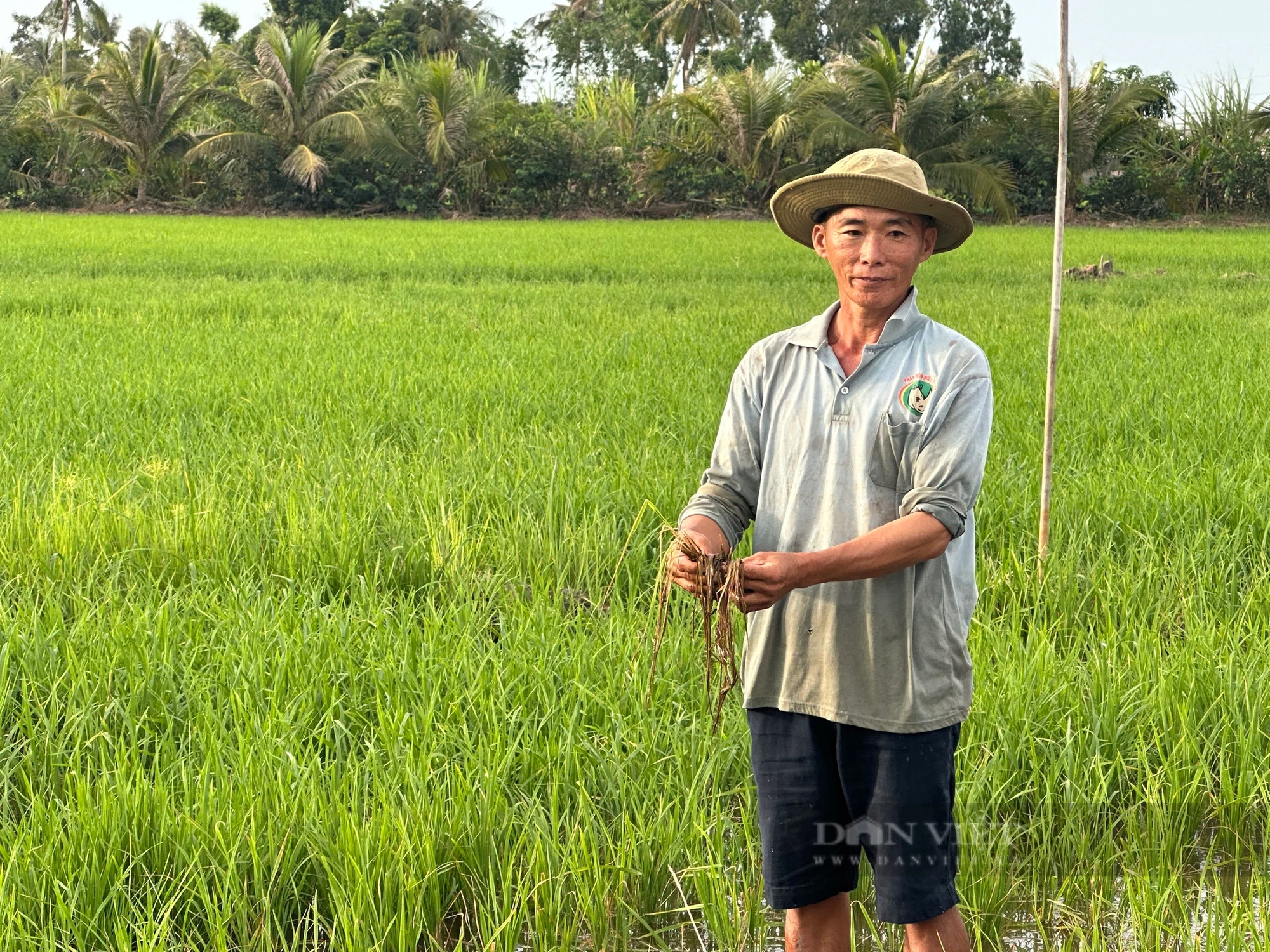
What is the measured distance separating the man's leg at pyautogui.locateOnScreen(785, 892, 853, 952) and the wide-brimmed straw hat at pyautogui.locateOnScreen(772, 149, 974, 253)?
2.78 ft

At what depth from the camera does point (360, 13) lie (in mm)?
31547

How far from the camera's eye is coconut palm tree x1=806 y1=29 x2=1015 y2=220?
68.5 feet

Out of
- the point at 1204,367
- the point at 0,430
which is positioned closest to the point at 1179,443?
the point at 1204,367

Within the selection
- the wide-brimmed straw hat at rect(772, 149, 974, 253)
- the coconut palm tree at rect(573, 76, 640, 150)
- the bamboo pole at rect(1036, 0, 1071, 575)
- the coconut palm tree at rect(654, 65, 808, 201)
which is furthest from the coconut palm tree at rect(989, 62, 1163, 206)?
the wide-brimmed straw hat at rect(772, 149, 974, 253)

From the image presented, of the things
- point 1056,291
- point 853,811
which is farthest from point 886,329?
point 1056,291

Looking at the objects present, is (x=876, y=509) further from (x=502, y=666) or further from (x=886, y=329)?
(x=502, y=666)

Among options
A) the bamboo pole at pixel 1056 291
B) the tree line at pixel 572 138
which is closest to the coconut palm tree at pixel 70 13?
the tree line at pixel 572 138

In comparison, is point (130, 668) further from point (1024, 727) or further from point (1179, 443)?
point (1179, 443)

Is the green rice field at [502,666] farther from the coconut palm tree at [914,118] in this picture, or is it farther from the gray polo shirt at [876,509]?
the coconut palm tree at [914,118]

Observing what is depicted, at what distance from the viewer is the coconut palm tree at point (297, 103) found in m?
22.4

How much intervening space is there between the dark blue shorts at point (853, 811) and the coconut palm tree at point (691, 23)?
27.9 m

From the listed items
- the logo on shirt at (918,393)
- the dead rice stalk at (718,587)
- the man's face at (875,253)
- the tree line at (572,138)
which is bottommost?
the dead rice stalk at (718,587)

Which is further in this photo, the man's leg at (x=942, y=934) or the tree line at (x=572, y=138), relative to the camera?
the tree line at (x=572, y=138)

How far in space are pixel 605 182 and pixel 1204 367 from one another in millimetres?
19332
